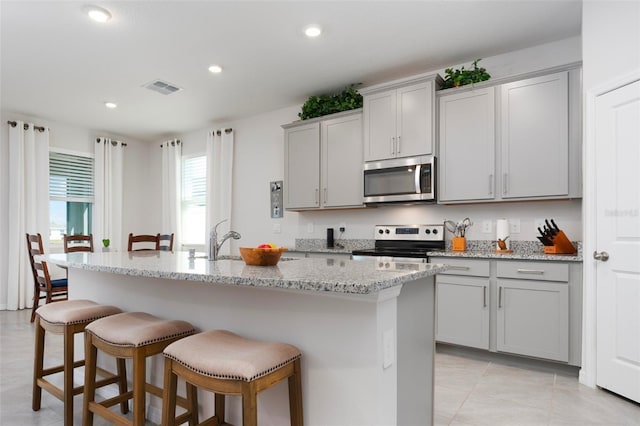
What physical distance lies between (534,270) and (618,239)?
0.56 m

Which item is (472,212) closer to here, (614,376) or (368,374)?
(614,376)

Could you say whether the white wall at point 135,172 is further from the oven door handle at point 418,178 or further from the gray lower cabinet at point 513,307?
the gray lower cabinet at point 513,307

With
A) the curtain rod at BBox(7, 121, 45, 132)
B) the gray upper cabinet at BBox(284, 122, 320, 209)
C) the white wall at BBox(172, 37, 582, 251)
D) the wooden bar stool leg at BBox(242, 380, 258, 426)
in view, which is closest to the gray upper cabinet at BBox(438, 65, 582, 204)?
the white wall at BBox(172, 37, 582, 251)

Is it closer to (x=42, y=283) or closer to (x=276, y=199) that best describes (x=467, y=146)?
(x=276, y=199)

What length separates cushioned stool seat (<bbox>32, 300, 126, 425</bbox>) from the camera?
194 cm

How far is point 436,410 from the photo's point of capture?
225 centimetres

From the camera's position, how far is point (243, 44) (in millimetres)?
3195

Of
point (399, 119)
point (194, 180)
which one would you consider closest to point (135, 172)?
point (194, 180)

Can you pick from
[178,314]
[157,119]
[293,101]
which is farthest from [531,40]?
[157,119]

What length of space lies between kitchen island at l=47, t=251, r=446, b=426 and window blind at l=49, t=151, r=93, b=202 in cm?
447

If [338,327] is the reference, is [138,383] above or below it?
below

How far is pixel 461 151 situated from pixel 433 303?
1.90m

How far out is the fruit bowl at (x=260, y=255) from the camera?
1741mm

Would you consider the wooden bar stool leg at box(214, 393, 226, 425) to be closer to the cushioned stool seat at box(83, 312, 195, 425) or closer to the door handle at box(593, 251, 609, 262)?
the cushioned stool seat at box(83, 312, 195, 425)
